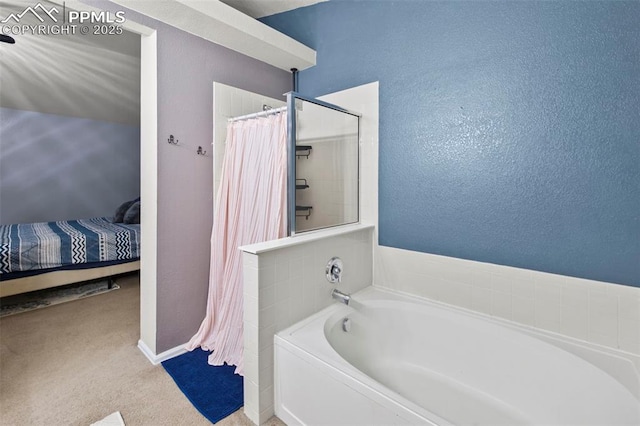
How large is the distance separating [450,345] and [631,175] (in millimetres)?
1193

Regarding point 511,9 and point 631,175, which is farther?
point 511,9

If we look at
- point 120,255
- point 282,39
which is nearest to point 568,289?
point 282,39

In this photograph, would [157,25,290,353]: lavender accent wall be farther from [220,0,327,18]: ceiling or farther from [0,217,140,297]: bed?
[0,217,140,297]: bed

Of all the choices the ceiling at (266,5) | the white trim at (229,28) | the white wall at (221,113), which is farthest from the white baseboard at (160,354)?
the ceiling at (266,5)

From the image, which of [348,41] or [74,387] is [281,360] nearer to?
[74,387]

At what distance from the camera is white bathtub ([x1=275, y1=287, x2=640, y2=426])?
3.85ft

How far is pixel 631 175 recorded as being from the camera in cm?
135

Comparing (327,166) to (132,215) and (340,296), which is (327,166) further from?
(132,215)

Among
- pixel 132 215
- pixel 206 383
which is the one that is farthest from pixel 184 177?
pixel 132 215

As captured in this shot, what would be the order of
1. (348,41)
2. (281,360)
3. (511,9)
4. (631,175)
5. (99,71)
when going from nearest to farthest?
1. (631,175)
2. (281,360)
3. (511,9)
4. (348,41)
5. (99,71)

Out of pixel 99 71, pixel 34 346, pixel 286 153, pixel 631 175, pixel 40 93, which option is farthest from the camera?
pixel 40 93

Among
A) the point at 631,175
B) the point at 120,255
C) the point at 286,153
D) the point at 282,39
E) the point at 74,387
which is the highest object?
the point at 282,39

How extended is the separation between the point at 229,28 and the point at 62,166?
13.2 ft

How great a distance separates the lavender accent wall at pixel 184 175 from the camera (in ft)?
6.32
